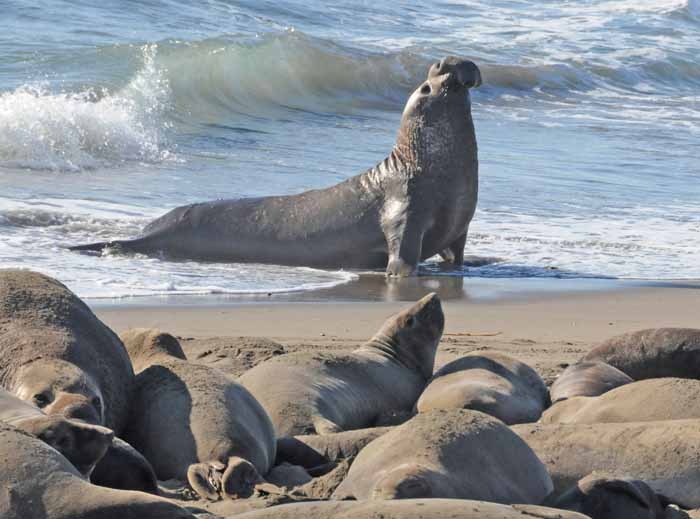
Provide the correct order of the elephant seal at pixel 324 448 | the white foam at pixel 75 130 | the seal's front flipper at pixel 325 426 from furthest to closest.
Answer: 1. the white foam at pixel 75 130
2. the seal's front flipper at pixel 325 426
3. the elephant seal at pixel 324 448

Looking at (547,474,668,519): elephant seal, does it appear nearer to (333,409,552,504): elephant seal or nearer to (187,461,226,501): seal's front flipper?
(333,409,552,504): elephant seal

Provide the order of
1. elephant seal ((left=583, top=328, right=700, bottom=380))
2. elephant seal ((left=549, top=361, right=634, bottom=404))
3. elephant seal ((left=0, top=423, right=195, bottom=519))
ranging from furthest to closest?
elephant seal ((left=583, top=328, right=700, bottom=380)), elephant seal ((left=549, top=361, right=634, bottom=404)), elephant seal ((left=0, top=423, right=195, bottom=519))

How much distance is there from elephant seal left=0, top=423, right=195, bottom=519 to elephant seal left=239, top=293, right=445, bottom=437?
6.07 ft

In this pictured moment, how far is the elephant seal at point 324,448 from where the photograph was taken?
4.53 meters

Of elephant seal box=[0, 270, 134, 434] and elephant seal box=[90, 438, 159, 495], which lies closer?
elephant seal box=[90, 438, 159, 495]

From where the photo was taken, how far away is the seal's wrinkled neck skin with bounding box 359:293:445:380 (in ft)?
19.9

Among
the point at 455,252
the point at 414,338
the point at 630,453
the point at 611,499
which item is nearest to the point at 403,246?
the point at 455,252

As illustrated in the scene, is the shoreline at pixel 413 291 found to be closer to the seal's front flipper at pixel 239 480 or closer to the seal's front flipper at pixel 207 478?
the seal's front flipper at pixel 207 478

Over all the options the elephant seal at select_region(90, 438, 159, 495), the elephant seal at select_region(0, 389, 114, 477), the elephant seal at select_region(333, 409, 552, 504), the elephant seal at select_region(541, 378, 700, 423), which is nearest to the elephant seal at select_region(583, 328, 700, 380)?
the elephant seal at select_region(541, 378, 700, 423)

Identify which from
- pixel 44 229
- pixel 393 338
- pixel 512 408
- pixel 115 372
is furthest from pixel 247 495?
pixel 44 229

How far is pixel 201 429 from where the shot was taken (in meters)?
4.36

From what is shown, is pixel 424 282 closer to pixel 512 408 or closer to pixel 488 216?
pixel 488 216

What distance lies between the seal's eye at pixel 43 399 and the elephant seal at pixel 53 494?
79 centimetres

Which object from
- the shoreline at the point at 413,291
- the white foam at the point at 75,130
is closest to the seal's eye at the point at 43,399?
the shoreline at the point at 413,291
